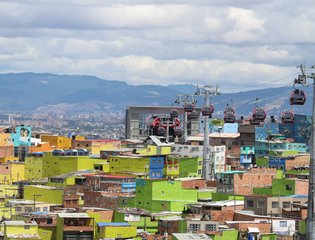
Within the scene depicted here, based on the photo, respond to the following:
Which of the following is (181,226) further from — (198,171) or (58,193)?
(198,171)

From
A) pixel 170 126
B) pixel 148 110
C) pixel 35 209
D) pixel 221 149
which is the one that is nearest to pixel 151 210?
pixel 35 209

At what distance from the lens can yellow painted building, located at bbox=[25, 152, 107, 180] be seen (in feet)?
301

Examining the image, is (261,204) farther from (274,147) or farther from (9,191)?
(274,147)

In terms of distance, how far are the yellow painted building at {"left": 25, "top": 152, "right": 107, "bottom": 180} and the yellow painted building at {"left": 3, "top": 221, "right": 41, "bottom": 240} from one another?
37416 mm

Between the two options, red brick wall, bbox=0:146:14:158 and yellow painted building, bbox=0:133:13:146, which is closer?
red brick wall, bbox=0:146:14:158

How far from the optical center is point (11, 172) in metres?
94.4

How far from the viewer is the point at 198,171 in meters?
93.8

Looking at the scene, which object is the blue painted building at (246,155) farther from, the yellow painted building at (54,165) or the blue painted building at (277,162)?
the yellow painted building at (54,165)

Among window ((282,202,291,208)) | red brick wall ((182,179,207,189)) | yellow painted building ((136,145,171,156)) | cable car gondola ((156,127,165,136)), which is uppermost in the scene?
cable car gondola ((156,127,165,136))

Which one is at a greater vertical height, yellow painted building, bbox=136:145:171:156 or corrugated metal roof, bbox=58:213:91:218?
yellow painted building, bbox=136:145:171:156

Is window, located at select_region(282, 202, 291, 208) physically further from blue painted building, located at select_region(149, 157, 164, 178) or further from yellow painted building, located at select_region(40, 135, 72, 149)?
yellow painted building, located at select_region(40, 135, 72, 149)

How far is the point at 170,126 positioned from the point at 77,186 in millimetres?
49430

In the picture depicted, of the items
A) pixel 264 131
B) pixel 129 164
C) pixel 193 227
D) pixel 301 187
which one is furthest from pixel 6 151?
pixel 193 227

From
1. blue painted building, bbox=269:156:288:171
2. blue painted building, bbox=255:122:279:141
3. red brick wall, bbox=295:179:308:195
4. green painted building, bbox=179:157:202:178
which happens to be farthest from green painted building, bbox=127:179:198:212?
blue painted building, bbox=255:122:279:141
